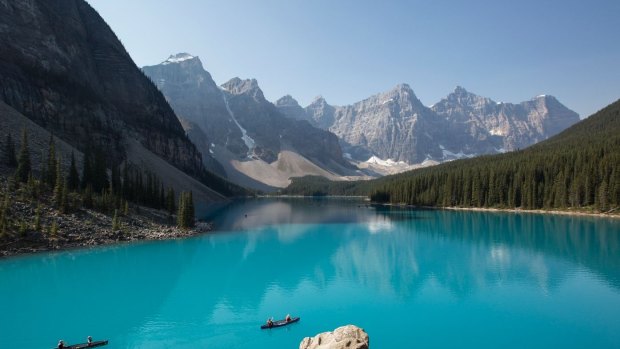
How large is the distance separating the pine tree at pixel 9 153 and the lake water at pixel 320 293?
2983 cm

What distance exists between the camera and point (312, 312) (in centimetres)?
3303

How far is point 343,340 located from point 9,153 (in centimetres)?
7891

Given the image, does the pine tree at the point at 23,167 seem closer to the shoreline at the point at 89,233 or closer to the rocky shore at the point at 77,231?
the rocky shore at the point at 77,231

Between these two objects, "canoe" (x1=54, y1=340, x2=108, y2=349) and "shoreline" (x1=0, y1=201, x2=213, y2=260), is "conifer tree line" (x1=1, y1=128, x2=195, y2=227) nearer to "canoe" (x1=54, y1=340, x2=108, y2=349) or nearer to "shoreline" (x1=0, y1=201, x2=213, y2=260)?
"shoreline" (x1=0, y1=201, x2=213, y2=260)

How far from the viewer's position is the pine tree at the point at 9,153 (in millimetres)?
71438

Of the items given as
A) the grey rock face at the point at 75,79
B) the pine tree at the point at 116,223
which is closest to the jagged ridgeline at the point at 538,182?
the pine tree at the point at 116,223

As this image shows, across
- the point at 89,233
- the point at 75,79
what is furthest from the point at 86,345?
the point at 75,79

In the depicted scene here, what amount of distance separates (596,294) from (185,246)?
54824 millimetres

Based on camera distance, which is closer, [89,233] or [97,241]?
[97,241]

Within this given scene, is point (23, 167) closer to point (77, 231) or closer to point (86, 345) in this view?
point (77, 231)

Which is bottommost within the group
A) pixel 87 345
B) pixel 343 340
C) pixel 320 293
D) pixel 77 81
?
pixel 87 345

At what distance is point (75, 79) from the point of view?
476 feet

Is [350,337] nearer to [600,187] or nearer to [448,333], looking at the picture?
[448,333]

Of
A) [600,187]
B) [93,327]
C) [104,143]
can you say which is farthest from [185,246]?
[600,187]
